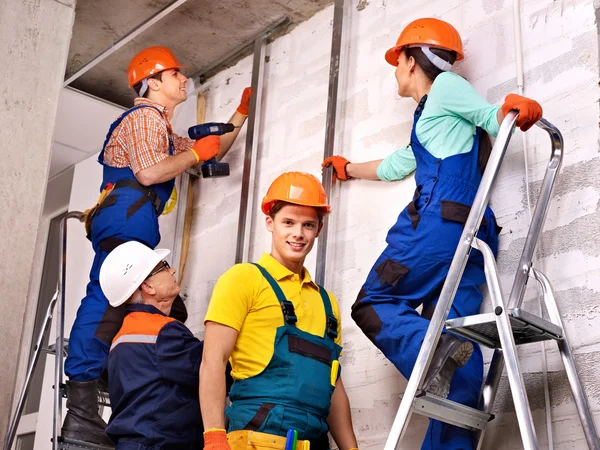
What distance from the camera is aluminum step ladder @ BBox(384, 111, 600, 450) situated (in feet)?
8.40

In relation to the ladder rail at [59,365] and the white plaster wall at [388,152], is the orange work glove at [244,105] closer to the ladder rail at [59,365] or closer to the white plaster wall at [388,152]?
the white plaster wall at [388,152]

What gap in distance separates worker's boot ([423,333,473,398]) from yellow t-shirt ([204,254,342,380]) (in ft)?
1.77

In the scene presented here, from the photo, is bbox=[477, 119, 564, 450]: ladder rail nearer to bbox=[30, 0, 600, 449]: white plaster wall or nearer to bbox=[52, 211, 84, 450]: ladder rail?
bbox=[30, 0, 600, 449]: white plaster wall

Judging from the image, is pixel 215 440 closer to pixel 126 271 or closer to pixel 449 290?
pixel 449 290

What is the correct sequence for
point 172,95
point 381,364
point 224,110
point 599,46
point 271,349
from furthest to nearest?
point 224,110 < point 172,95 < point 381,364 < point 599,46 < point 271,349

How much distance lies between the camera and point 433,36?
362 cm

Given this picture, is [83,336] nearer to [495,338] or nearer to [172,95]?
[172,95]

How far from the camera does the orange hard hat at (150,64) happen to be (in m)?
4.72

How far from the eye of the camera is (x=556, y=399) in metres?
3.06

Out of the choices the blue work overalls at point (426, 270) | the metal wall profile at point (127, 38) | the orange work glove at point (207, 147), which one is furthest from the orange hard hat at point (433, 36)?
the metal wall profile at point (127, 38)

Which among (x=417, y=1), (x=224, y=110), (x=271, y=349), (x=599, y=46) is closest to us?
(x=271, y=349)

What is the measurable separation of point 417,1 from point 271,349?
78.9 inches

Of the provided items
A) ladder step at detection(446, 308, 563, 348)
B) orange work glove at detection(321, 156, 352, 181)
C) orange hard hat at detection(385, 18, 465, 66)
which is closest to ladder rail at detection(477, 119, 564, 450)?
ladder step at detection(446, 308, 563, 348)

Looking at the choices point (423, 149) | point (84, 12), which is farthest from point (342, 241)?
point (84, 12)
